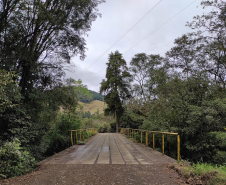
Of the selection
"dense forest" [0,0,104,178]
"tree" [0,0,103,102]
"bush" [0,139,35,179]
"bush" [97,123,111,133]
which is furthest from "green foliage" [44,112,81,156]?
"bush" [97,123,111,133]

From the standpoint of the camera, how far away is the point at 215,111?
7453mm

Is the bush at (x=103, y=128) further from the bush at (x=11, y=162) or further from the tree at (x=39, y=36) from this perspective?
the bush at (x=11, y=162)

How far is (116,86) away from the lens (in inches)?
1134

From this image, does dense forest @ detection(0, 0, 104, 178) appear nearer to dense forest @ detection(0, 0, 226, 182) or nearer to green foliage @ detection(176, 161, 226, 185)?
dense forest @ detection(0, 0, 226, 182)

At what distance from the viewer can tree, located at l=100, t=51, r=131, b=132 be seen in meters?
27.7

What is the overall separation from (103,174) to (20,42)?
575 cm

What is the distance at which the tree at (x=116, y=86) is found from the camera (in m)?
27.7

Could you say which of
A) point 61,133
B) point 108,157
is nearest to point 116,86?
point 61,133

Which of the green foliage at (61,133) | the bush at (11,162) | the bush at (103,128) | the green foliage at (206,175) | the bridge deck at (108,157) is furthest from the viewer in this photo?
the bush at (103,128)

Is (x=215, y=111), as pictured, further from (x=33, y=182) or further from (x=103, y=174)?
(x=33, y=182)

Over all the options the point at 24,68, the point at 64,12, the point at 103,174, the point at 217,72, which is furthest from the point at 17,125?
the point at 217,72

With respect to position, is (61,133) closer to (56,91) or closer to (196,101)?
(56,91)

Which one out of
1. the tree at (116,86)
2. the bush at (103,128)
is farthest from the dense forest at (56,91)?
the bush at (103,128)

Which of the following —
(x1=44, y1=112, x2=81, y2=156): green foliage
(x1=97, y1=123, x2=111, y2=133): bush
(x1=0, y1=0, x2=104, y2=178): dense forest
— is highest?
(x1=0, y1=0, x2=104, y2=178): dense forest
